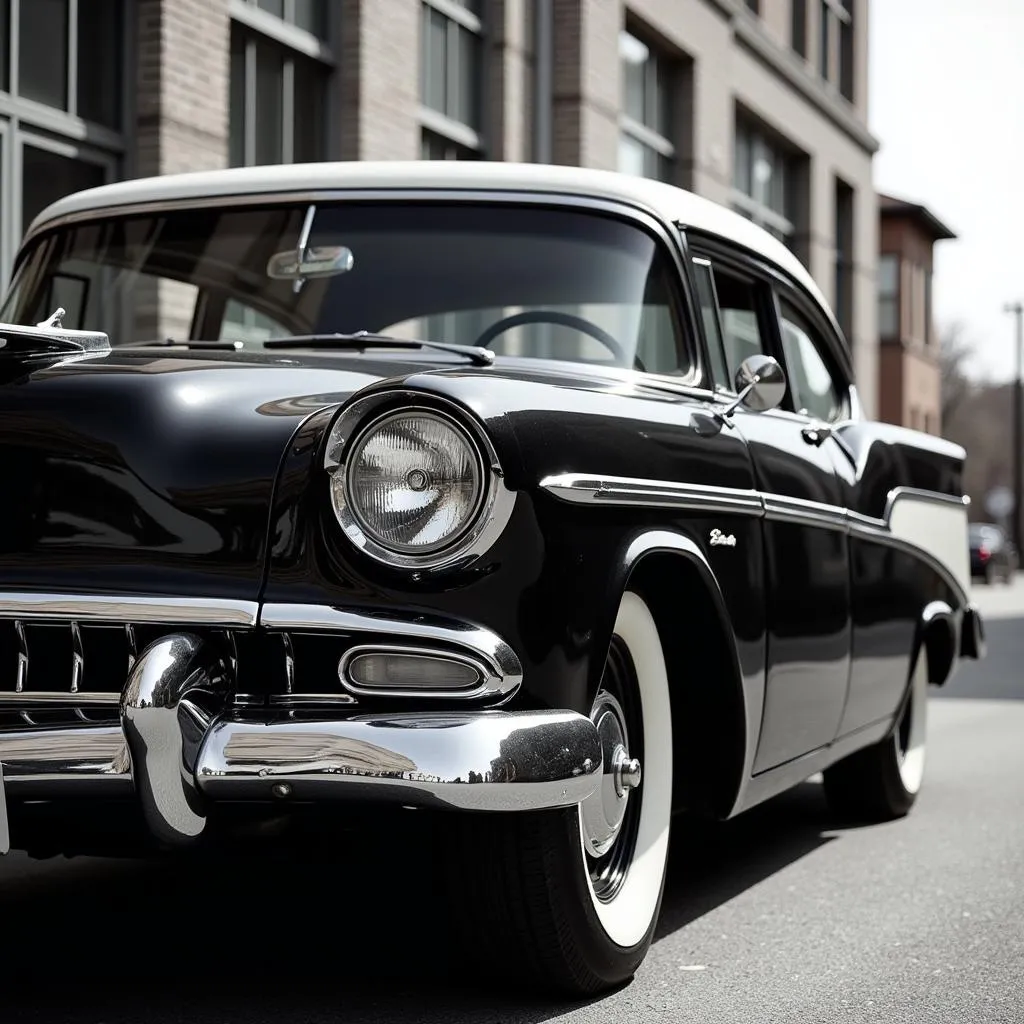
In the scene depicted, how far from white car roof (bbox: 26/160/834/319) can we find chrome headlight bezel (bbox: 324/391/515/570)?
4.80 feet

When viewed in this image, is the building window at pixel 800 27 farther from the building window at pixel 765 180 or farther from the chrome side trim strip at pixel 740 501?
the chrome side trim strip at pixel 740 501

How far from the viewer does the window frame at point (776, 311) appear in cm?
481

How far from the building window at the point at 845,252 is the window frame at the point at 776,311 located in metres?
22.7

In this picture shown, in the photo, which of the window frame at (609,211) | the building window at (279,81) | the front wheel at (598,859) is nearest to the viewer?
the front wheel at (598,859)

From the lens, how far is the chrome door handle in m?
5.13

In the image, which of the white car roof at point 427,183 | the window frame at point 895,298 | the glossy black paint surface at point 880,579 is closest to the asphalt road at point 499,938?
the glossy black paint surface at point 880,579

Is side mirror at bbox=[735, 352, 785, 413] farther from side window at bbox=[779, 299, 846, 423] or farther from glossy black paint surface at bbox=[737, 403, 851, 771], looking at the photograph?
side window at bbox=[779, 299, 846, 423]

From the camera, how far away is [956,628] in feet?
21.7

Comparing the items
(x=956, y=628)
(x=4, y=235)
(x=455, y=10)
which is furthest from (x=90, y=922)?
(x=455, y=10)

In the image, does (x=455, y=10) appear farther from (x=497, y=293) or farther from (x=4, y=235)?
(x=497, y=293)

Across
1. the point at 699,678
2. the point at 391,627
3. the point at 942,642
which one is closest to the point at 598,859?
the point at 699,678

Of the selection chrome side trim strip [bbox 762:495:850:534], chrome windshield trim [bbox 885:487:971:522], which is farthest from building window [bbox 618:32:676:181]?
chrome side trim strip [bbox 762:495:850:534]

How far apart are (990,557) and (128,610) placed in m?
38.2

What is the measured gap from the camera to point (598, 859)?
3775mm
